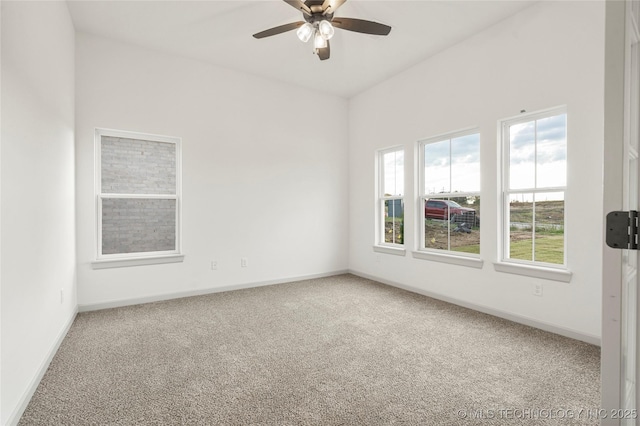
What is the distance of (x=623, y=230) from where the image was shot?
3.04 feet

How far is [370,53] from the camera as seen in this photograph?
4043 mm

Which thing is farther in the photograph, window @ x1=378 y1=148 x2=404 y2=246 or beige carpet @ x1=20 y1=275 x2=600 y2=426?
window @ x1=378 y1=148 x2=404 y2=246

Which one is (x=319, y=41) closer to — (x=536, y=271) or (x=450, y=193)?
(x=450, y=193)

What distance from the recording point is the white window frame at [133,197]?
3693 millimetres

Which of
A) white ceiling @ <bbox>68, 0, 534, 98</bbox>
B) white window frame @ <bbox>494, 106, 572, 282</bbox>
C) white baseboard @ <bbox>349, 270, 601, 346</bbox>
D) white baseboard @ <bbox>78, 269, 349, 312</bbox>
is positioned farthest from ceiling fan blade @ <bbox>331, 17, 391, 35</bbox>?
white baseboard @ <bbox>78, 269, 349, 312</bbox>

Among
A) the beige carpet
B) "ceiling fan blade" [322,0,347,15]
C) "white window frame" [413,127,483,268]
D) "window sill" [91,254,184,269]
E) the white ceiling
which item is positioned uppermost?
the white ceiling

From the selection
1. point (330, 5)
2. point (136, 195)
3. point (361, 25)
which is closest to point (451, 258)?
point (361, 25)

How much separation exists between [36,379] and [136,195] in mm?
2330

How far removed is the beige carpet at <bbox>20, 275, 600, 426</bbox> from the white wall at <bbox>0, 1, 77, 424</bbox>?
0.96 ft

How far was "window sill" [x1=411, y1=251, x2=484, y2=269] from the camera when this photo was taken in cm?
363

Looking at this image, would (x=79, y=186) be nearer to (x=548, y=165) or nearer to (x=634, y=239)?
(x=634, y=239)

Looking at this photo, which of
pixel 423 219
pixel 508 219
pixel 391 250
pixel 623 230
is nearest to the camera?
pixel 623 230

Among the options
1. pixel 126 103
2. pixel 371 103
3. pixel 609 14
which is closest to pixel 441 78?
pixel 371 103

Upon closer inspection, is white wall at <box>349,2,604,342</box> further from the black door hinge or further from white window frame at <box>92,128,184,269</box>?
white window frame at <box>92,128,184,269</box>
